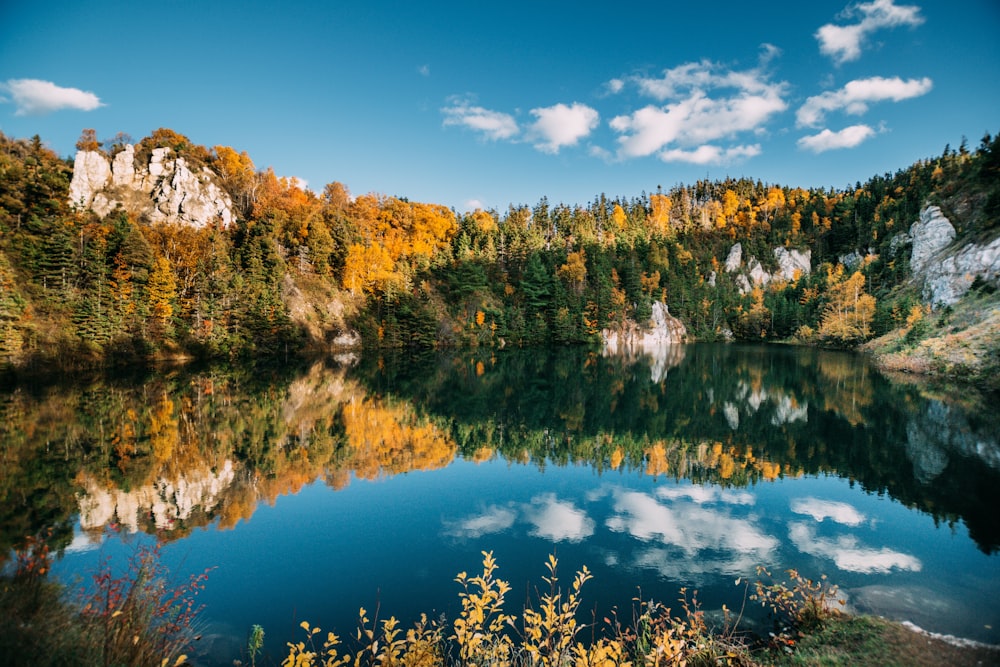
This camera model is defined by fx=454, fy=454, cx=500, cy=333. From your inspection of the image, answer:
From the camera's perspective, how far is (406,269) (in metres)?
83.4

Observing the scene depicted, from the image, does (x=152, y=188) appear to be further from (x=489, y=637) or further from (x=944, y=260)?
(x=944, y=260)

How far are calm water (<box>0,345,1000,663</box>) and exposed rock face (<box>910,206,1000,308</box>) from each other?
129ft

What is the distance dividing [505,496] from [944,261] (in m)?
84.5

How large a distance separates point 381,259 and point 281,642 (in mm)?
79394

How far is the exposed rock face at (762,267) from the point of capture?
129000 millimetres

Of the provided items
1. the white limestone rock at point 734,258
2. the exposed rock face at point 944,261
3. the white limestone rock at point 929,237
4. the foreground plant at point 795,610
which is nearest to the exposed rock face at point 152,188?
the foreground plant at point 795,610

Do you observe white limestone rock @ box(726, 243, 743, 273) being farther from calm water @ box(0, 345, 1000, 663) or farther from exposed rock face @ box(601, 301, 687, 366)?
calm water @ box(0, 345, 1000, 663)

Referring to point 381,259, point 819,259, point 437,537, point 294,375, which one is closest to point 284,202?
point 381,259

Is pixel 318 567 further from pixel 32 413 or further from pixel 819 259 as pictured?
pixel 819 259

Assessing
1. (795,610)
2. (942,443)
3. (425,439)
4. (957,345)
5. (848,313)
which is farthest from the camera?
(848,313)

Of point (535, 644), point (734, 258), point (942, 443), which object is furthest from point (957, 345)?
point (734, 258)

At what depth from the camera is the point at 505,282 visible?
9456 centimetres

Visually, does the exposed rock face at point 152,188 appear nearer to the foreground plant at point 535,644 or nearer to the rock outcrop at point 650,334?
the rock outcrop at point 650,334

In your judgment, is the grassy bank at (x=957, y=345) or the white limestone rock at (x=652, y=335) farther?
the white limestone rock at (x=652, y=335)
